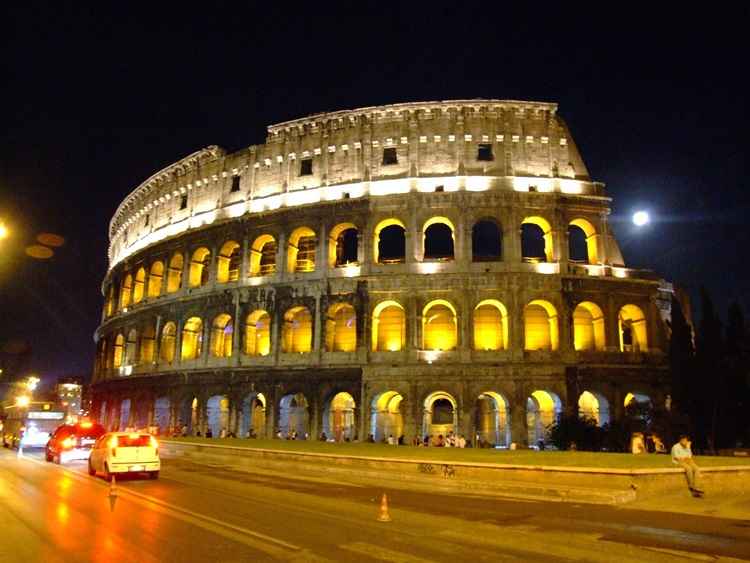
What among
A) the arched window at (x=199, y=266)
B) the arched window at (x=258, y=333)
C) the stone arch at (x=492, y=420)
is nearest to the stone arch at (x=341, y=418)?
the arched window at (x=258, y=333)

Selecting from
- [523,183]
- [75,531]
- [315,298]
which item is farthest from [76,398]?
[75,531]

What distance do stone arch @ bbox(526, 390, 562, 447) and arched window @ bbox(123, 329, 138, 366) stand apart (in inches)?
1093

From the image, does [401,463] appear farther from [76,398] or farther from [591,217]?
[76,398]

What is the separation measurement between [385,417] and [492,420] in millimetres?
5901

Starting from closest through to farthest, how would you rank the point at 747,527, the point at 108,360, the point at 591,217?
the point at 747,527 < the point at 591,217 < the point at 108,360

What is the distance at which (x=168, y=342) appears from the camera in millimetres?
41031

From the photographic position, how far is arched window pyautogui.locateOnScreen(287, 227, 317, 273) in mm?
34969

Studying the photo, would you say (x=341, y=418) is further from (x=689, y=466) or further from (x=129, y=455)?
(x=689, y=466)

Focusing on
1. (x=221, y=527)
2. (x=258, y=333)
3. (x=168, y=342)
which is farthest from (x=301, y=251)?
(x=221, y=527)

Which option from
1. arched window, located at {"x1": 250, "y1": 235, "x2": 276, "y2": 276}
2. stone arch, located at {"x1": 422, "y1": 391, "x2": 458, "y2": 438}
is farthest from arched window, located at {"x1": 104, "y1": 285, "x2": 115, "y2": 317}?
stone arch, located at {"x1": 422, "y1": 391, "x2": 458, "y2": 438}

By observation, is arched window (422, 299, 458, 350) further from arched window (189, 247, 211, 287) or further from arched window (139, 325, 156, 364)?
arched window (139, 325, 156, 364)

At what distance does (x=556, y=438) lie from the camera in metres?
26.6

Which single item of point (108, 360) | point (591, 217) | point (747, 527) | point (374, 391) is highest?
point (591, 217)

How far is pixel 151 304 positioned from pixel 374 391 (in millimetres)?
19032
